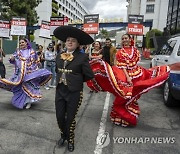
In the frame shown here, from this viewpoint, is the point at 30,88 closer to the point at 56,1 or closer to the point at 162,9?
the point at 162,9

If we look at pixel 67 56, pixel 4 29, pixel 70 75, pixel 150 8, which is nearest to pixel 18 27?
pixel 4 29

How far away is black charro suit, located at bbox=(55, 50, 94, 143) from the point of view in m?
3.49

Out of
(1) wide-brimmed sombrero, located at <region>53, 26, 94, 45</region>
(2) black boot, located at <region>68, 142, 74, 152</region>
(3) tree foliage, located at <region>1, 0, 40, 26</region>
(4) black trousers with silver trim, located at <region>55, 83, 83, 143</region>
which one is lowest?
(2) black boot, located at <region>68, 142, 74, 152</region>

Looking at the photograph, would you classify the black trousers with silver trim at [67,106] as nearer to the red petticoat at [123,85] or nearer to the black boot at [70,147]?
the black boot at [70,147]

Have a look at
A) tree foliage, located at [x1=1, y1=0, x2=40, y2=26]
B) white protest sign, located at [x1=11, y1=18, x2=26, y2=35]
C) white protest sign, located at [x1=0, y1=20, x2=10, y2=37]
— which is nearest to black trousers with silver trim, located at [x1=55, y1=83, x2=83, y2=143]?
white protest sign, located at [x1=0, y1=20, x2=10, y2=37]

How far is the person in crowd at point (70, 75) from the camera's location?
3.48 metres

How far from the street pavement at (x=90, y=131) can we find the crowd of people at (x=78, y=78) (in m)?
0.26

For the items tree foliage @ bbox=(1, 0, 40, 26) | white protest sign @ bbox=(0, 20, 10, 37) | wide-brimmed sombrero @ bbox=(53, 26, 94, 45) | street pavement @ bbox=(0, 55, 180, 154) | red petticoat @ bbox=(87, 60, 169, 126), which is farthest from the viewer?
tree foliage @ bbox=(1, 0, 40, 26)

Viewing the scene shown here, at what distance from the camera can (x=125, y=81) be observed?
14.6 feet

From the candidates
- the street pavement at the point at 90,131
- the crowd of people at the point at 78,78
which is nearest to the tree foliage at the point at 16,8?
the street pavement at the point at 90,131

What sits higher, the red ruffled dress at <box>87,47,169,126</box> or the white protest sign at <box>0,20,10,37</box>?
the white protest sign at <box>0,20,10,37</box>

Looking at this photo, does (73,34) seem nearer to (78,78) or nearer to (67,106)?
(78,78)

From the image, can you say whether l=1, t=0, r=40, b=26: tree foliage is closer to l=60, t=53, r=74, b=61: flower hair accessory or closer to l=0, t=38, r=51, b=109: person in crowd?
l=0, t=38, r=51, b=109: person in crowd

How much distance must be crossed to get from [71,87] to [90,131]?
4.29 feet
